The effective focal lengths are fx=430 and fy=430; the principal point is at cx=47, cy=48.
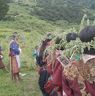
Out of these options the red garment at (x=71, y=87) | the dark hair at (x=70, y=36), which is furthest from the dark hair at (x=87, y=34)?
the dark hair at (x=70, y=36)

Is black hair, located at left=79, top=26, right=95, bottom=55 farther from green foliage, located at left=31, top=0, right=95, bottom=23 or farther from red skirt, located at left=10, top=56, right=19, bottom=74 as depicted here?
green foliage, located at left=31, top=0, right=95, bottom=23

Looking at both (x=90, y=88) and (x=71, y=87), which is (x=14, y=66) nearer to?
(x=71, y=87)

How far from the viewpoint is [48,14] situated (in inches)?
3081

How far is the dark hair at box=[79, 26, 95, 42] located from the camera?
589 centimetres

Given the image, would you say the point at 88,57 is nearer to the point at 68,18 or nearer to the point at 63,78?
the point at 63,78

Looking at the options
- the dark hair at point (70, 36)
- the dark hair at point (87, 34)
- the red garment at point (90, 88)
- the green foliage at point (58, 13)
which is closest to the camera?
the red garment at point (90, 88)

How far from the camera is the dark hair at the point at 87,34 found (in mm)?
5887

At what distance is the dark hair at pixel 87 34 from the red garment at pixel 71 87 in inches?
23.2

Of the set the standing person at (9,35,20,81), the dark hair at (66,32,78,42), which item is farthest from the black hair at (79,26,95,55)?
the standing person at (9,35,20,81)

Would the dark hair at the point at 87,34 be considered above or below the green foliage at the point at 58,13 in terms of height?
above

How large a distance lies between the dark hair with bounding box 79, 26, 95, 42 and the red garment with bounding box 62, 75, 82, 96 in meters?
0.59

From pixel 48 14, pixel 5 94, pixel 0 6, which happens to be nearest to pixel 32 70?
pixel 5 94

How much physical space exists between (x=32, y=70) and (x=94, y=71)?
12213 millimetres

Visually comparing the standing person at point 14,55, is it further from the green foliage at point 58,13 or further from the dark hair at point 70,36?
the green foliage at point 58,13
